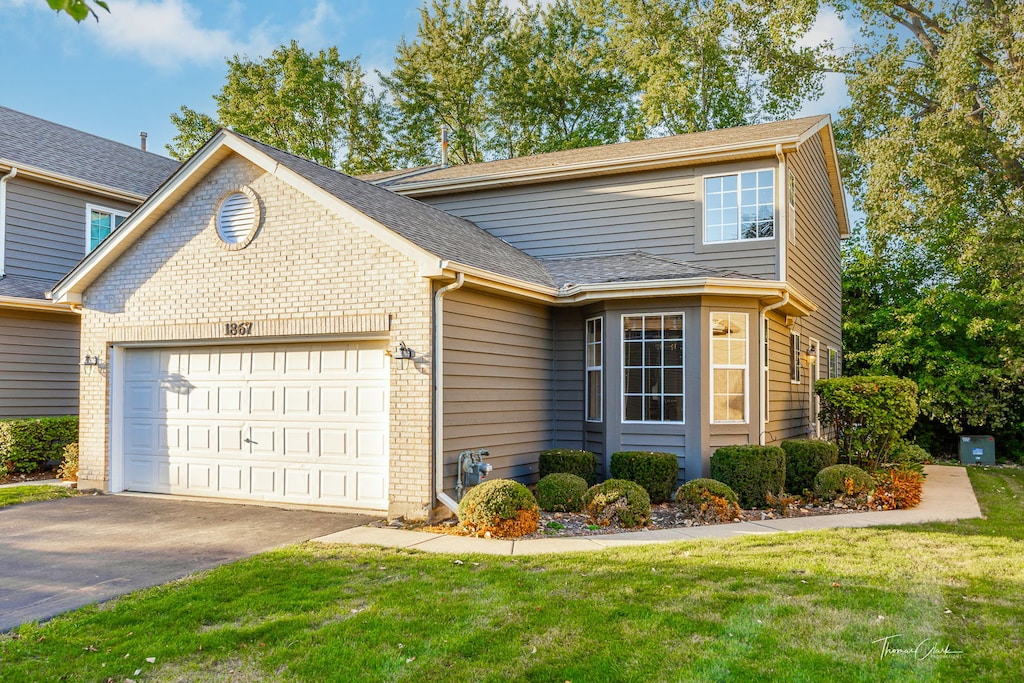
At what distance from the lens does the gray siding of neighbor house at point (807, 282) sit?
1226 centimetres

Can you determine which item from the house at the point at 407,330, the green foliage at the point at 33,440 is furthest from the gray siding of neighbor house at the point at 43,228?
the house at the point at 407,330

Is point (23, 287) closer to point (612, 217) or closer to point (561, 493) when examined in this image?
point (612, 217)

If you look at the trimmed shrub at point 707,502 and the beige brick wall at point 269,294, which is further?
the trimmed shrub at point 707,502

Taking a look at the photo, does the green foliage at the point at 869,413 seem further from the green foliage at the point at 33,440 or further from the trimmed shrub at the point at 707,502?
the green foliage at the point at 33,440

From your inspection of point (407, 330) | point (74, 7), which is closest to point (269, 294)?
point (407, 330)

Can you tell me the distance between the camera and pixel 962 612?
533cm

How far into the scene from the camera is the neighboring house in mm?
13312

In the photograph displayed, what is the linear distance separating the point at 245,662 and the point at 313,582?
1.55m

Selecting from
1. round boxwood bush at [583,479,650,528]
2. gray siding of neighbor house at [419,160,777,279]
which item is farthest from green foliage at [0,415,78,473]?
round boxwood bush at [583,479,650,528]

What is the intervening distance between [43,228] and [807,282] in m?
14.9

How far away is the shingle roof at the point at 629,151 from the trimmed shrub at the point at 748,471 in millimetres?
4834

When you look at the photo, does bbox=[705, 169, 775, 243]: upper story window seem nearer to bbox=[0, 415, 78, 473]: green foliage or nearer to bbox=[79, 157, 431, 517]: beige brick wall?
bbox=[79, 157, 431, 517]: beige brick wall

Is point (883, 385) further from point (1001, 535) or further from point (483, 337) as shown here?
point (483, 337)

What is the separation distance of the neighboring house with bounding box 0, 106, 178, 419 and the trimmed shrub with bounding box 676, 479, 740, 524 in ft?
36.0
